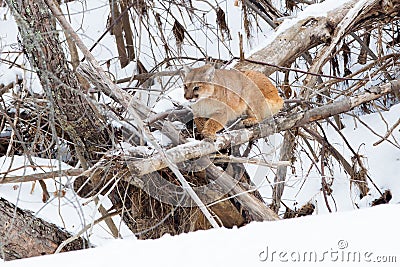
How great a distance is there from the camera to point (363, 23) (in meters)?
3.78

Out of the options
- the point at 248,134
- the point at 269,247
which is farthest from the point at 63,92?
the point at 269,247

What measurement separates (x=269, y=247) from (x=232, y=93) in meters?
1.35

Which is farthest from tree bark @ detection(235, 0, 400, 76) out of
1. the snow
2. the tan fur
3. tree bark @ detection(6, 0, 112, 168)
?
the snow

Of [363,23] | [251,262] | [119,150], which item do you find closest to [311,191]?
[363,23]

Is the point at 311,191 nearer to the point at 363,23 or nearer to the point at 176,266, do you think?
the point at 363,23

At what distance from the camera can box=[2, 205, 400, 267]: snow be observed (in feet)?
5.10

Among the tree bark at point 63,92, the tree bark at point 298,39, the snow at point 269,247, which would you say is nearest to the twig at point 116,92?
the tree bark at point 63,92

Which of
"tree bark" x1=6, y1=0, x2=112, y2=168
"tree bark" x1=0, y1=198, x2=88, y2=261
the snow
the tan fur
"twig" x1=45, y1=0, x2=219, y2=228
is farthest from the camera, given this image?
the tan fur

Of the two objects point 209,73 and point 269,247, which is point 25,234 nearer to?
point 209,73

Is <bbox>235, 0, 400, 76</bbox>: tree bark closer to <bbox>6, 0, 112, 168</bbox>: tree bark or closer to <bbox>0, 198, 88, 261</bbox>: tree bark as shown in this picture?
<bbox>6, 0, 112, 168</bbox>: tree bark

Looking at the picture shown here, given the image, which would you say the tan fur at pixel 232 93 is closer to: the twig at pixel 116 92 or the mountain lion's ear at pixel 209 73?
the mountain lion's ear at pixel 209 73

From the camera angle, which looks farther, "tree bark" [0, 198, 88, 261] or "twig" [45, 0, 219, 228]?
"tree bark" [0, 198, 88, 261]

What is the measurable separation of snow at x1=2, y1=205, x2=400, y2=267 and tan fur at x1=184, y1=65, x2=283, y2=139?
1.09 m

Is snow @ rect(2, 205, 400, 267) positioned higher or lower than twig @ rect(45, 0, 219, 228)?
lower
